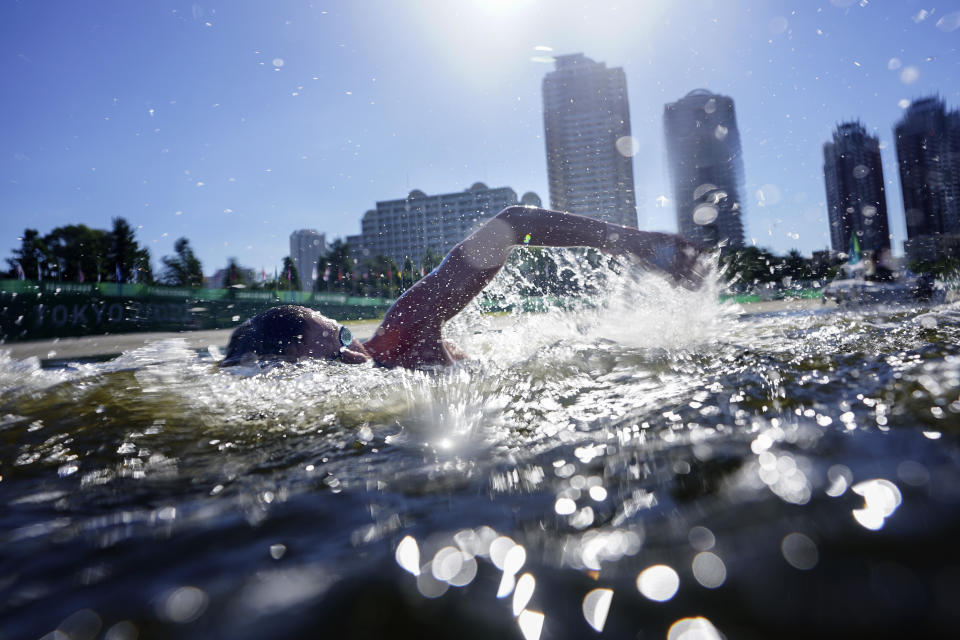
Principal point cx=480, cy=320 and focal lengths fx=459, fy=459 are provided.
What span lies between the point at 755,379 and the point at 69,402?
335 centimetres

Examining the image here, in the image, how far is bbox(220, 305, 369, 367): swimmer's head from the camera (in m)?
3.59

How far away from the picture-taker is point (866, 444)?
45.9 inches

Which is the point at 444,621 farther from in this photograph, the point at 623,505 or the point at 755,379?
the point at 755,379

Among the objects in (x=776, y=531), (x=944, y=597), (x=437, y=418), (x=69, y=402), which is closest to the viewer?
(x=944, y=597)

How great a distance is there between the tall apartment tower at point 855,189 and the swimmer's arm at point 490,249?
6651 millimetres

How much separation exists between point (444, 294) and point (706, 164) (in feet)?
17.4

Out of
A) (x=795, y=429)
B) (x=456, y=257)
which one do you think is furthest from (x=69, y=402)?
(x=795, y=429)

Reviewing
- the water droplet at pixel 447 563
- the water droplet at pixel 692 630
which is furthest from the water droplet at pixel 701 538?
the water droplet at pixel 447 563

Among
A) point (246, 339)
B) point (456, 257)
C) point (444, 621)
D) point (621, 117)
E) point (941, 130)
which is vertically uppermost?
point (621, 117)

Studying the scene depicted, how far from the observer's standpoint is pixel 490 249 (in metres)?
3.90

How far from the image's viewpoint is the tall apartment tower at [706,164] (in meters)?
6.61

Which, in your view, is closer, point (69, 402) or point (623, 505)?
point (623, 505)

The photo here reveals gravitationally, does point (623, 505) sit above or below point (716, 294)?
below

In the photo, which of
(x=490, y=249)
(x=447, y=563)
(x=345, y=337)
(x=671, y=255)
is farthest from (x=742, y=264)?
(x=447, y=563)
